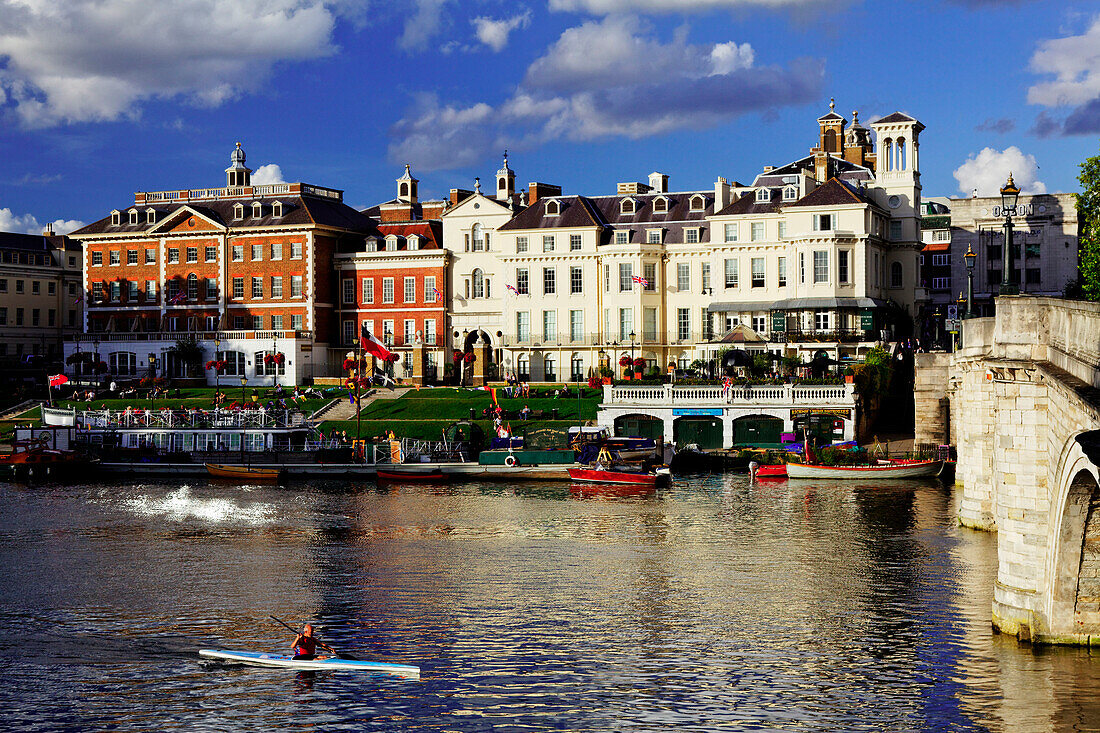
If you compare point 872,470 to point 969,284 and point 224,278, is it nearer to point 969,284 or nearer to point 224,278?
point 969,284

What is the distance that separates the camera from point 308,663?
107 feet

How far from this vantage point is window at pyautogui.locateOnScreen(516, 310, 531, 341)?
110250 mm

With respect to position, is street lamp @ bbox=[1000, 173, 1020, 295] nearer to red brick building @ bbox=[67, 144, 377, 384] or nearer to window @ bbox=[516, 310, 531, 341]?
window @ bbox=[516, 310, 531, 341]

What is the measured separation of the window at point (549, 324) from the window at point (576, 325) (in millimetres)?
1405

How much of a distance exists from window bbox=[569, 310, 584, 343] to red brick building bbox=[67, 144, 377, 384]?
80.5 feet

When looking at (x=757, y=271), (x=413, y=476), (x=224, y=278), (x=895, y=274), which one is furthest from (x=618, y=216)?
(x=413, y=476)

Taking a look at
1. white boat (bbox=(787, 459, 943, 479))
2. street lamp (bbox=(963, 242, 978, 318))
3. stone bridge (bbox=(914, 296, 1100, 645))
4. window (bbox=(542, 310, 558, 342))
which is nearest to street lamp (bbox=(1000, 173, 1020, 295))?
stone bridge (bbox=(914, 296, 1100, 645))

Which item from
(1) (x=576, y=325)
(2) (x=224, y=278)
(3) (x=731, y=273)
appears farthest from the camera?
(2) (x=224, y=278)

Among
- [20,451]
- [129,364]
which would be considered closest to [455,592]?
[20,451]

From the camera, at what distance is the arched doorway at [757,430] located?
81.3 metres

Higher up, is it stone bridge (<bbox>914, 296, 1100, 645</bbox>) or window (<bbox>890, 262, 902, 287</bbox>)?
window (<bbox>890, 262, 902, 287</bbox>)

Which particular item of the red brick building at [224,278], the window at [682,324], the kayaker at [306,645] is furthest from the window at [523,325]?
the kayaker at [306,645]

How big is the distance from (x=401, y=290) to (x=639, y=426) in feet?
133

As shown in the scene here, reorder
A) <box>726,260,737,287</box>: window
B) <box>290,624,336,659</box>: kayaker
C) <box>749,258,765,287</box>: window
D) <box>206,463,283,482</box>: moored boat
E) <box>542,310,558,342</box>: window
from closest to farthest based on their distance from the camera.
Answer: <box>290,624,336,659</box>: kayaker, <box>206,463,283,482</box>: moored boat, <box>749,258,765,287</box>: window, <box>726,260,737,287</box>: window, <box>542,310,558,342</box>: window
